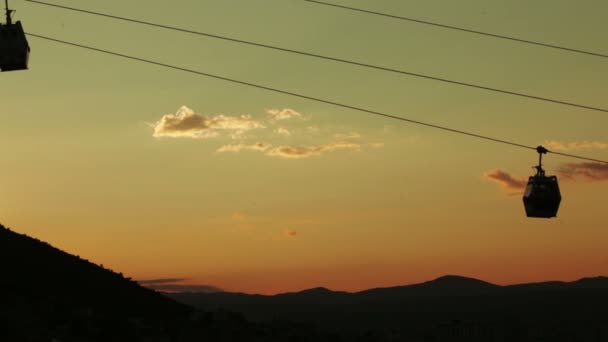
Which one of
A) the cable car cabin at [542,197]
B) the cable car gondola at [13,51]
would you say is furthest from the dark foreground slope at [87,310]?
the cable car cabin at [542,197]

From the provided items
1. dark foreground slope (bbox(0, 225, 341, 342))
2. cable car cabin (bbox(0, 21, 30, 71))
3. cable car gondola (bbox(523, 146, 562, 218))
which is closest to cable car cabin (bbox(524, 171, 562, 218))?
cable car gondola (bbox(523, 146, 562, 218))

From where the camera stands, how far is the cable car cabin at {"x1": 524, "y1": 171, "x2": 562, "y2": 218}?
3644 cm

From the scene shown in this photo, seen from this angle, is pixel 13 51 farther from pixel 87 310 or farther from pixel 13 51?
pixel 87 310

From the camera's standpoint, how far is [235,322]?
5869cm

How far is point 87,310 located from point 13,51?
1804cm

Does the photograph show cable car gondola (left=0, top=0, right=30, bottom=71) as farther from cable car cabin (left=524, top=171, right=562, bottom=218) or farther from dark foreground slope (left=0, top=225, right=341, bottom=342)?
cable car cabin (left=524, top=171, right=562, bottom=218)

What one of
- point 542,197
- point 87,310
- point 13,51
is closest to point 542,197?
point 542,197

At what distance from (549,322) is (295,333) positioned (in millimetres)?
108352

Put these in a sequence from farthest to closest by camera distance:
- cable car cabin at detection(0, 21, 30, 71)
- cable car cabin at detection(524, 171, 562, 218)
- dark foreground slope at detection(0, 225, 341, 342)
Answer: dark foreground slope at detection(0, 225, 341, 342) < cable car cabin at detection(524, 171, 562, 218) < cable car cabin at detection(0, 21, 30, 71)

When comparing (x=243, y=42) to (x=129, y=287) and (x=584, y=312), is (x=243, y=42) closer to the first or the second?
(x=129, y=287)

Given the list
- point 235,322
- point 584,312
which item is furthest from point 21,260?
point 584,312

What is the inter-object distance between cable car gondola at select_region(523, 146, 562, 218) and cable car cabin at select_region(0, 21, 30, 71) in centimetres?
1699

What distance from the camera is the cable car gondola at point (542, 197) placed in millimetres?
36438

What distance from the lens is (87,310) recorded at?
50938 millimetres
